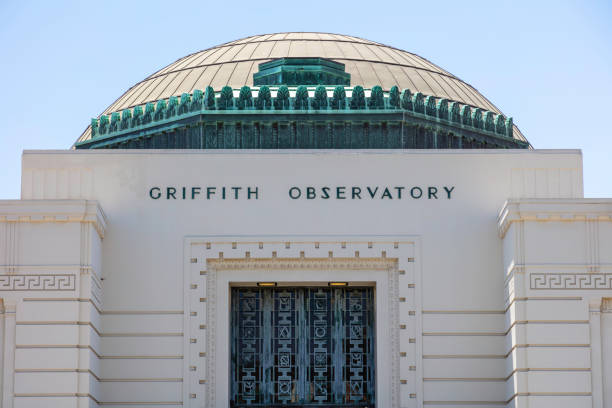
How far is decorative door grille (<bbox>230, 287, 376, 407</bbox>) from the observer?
84.5ft

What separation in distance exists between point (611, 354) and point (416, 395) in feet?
11.9

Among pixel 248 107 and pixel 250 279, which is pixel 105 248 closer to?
pixel 250 279

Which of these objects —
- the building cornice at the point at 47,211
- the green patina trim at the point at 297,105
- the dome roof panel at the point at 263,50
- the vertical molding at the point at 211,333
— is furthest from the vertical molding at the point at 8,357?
the dome roof panel at the point at 263,50

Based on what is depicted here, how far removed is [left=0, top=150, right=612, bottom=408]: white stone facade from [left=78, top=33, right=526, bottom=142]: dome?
7101mm

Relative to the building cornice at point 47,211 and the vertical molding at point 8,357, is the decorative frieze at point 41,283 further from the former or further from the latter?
the building cornice at point 47,211

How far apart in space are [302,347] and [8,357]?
564 centimetres

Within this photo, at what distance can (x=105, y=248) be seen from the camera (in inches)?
1009

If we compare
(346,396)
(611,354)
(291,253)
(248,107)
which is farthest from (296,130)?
(611,354)

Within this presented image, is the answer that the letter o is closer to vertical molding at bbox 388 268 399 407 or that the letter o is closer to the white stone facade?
the white stone facade

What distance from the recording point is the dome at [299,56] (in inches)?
1312

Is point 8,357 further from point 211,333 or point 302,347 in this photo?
point 302,347

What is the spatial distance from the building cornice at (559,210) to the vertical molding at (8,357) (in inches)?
359

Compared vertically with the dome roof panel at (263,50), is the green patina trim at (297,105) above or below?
below

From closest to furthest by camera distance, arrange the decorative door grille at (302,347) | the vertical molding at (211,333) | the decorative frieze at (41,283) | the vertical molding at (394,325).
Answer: the decorative frieze at (41,283) → the vertical molding at (211,333) → the vertical molding at (394,325) → the decorative door grille at (302,347)
